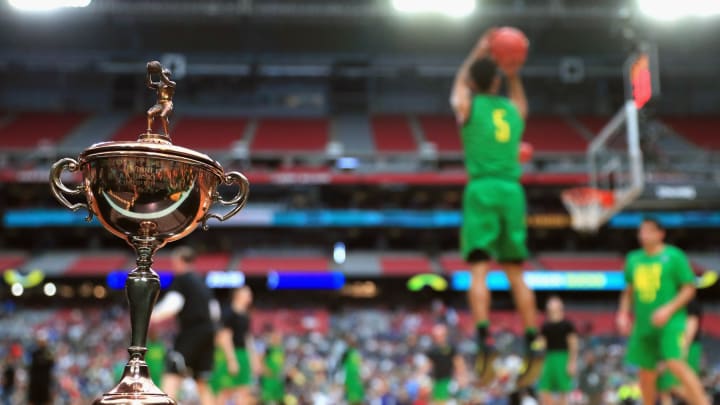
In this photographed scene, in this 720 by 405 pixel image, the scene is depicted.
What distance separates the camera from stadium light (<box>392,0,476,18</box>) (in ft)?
70.9

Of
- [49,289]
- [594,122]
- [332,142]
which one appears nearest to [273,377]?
[332,142]

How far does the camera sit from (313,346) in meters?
18.5

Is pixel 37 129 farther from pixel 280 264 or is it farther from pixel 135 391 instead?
pixel 135 391

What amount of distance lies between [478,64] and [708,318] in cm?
2146

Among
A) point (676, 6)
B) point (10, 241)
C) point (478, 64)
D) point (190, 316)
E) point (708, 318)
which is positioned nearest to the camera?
point (478, 64)

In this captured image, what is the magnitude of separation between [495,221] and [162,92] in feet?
9.55

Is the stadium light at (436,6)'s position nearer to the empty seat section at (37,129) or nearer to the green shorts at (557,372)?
the empty seat section at (37,129)

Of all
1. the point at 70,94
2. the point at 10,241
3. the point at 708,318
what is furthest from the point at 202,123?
the point at 708,318

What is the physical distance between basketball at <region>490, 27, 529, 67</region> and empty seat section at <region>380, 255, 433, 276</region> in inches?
736

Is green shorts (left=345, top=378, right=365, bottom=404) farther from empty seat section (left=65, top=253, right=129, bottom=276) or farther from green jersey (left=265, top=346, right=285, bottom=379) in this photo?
empty seat section (left=65, top=253, right=129, bottom=276)

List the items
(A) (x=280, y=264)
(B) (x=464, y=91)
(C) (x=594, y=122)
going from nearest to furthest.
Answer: (B) (x=464, y=91) → (A) (x=280, y=264) → (C) (x=594, y=122)

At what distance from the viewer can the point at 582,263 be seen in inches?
936

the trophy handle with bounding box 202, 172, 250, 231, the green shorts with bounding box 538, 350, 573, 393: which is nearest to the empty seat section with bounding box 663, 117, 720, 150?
the green shorts with bounding box 538, 350, 573, 393

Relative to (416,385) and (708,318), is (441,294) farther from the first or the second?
(416,385)
